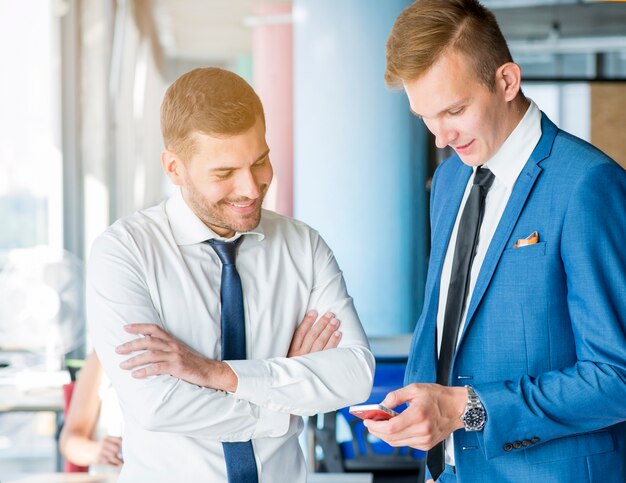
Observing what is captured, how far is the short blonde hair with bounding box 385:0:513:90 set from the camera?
72.8 inches

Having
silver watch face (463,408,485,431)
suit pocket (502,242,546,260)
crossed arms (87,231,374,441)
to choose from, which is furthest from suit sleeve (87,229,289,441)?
suit pocket (502,242,546,260)

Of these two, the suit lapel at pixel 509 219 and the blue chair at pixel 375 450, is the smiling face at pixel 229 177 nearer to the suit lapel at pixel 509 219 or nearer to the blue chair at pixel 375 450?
the suit lapel at pixel 509 219

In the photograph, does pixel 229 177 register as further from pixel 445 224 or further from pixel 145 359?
pixel 445 224

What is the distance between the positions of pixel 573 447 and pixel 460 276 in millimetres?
437

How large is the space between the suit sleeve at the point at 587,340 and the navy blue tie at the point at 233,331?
50 centimetres

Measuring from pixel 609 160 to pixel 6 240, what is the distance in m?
4.47

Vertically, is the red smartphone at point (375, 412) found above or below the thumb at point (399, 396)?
below

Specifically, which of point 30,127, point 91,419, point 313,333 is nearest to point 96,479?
point 91,419

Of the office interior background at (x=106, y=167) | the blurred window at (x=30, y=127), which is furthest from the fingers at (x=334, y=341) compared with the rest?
the blurred window at (x=30, y=127)

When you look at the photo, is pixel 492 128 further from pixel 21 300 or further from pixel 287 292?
pixel 21 300

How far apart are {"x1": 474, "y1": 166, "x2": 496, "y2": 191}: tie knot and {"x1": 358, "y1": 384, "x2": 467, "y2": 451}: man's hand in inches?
20.2

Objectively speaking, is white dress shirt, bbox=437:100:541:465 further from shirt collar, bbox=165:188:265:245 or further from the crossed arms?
shirt collar, bbox=165:188:265:245

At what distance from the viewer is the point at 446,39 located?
185 cm

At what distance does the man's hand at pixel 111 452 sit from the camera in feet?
9.06
